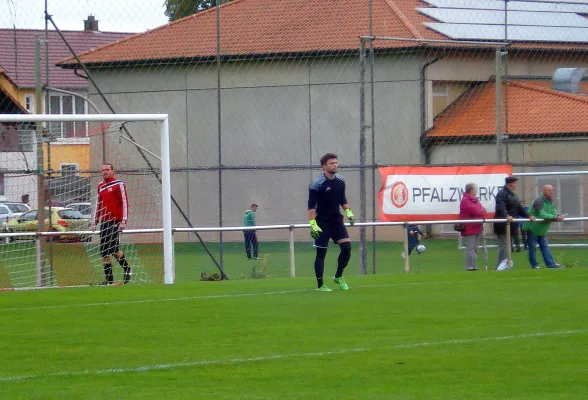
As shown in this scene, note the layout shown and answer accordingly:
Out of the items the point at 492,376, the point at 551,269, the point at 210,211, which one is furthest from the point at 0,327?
the point at 210,211

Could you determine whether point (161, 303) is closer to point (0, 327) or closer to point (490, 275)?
point (0, 327)

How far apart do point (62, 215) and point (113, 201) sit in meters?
1.96

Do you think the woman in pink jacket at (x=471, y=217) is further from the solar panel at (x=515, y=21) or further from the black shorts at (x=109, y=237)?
the solar panel at (x=515, y=21)

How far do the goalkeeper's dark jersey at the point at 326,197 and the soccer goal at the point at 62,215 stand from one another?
3.18 metres

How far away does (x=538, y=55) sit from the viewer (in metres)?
32.5

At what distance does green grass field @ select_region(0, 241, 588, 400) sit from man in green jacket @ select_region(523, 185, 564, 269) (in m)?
4.61

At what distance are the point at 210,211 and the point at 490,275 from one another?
427 inches

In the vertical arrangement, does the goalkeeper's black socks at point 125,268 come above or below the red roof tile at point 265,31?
below

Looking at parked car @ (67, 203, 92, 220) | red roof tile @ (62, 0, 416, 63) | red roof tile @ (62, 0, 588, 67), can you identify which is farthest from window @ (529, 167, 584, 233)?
parked car @ (67, 203, 92, 220)

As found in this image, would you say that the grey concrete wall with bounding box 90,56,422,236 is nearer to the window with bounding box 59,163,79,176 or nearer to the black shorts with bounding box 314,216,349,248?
the window with bounding box 59,163,79,176

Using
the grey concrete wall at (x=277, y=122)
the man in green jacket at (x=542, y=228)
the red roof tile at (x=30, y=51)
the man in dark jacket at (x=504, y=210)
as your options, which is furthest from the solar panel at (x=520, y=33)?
the red roof tile at (x=30, y=51)

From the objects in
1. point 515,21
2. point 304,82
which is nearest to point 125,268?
point 304,82

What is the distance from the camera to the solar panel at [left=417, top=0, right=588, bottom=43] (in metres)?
27.5

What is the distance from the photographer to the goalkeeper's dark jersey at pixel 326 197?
13766 mm
